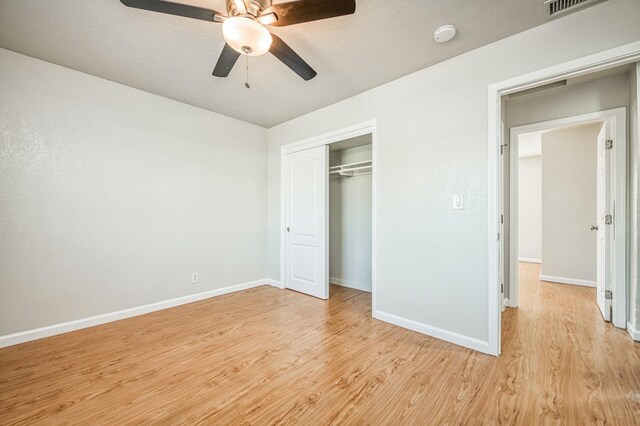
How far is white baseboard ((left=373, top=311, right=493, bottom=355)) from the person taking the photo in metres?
2.19

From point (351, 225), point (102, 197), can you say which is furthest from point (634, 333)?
point (102, 197)

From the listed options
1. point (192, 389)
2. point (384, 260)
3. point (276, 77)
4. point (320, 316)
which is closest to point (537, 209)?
point (384, 260)

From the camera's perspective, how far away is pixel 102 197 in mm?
2781

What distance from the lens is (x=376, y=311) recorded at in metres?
2.88

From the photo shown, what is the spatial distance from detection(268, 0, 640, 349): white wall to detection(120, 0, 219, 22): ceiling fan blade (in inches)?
75.0

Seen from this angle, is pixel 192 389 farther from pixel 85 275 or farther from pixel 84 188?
pixel 84 188

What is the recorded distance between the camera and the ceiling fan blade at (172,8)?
1463 mm

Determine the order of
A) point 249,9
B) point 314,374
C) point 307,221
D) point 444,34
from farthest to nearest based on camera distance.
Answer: point 307,221 → point 444,34 → point 314,374 → point 249,9

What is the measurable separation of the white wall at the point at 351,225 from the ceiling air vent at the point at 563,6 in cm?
243

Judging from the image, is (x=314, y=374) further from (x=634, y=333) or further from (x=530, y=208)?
(x=530, y=208)

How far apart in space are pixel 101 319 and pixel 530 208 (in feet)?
27.9

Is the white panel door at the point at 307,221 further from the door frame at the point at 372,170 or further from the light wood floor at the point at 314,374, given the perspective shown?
the light wood floor at the point at 314,374

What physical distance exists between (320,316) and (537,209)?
253 inches

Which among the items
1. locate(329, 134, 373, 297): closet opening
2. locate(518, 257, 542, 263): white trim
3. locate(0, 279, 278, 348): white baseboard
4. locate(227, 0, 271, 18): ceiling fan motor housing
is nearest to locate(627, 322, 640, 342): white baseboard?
locate(329, 134, 373, 297): closet opening
